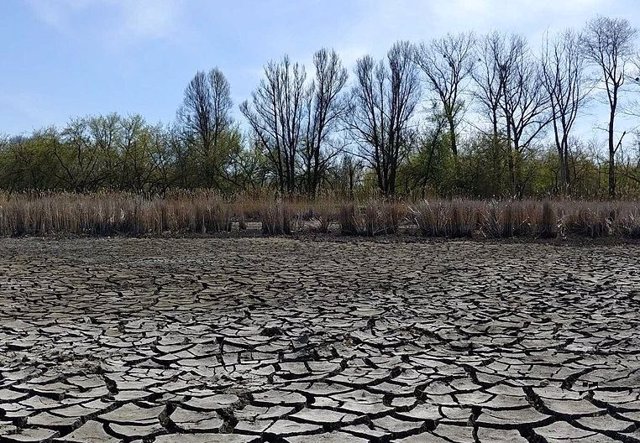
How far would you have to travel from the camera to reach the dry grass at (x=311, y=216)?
35.3 feet

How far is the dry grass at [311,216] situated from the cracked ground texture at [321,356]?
5.13 meters

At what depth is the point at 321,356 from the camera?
2.89 m

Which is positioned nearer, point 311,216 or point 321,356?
point 321,356

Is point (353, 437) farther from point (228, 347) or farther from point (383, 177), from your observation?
point (383, 177)

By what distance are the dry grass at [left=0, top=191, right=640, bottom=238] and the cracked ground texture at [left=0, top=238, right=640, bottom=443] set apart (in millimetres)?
5134

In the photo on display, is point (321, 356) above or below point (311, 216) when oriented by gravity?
below

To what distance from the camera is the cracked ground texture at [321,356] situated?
6.79 feet

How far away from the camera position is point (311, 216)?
41.1ft

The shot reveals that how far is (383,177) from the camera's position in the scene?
31094 millimetres

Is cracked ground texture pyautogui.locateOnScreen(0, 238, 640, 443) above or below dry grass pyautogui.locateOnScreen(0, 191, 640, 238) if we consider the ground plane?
below

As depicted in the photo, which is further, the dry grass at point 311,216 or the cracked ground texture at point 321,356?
the dry grass at point 311,216

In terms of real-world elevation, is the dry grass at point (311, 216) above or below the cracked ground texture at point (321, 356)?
above

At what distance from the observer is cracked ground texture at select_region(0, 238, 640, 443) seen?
207cm

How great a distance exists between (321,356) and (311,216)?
9666mm
